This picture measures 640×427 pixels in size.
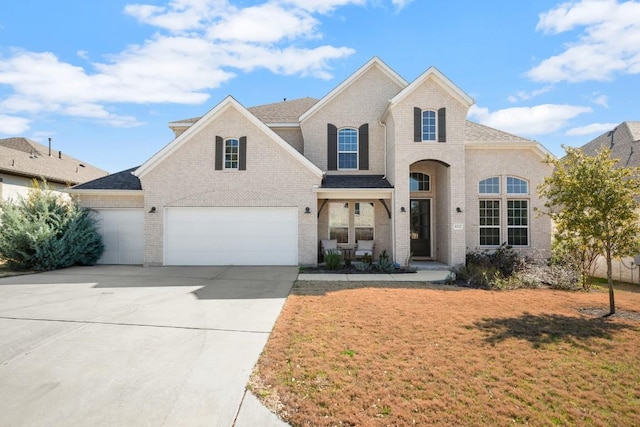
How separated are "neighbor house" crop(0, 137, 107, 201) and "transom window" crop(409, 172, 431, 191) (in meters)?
17.4

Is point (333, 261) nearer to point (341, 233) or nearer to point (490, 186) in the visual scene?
point (341, 233)

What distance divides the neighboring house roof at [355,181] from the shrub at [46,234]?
10160 mm

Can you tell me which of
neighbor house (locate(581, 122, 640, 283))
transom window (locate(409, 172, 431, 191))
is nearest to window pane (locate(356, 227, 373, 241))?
transom window (locate(409, 172, 431, 191))

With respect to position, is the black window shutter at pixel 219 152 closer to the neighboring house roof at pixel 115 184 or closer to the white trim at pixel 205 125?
the white trim at pixel 205 125

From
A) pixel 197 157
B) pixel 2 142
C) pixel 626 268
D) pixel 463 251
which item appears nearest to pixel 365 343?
pixel 463 251

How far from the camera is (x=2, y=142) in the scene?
27875mm

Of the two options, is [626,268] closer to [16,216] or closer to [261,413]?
[261,413]

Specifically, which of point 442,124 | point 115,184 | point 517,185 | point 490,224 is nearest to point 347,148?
point 442,124

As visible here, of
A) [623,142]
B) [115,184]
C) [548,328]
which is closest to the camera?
[548,328]

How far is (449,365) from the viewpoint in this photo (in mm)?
4801

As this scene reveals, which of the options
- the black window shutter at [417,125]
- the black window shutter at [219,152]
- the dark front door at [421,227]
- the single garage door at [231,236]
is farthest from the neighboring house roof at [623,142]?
the black window shutter at [219,152]

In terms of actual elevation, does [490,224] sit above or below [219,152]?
below

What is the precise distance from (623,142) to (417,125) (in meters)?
14.3

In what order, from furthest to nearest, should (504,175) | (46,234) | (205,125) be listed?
(504,175) < (205,125) < (46,234)
